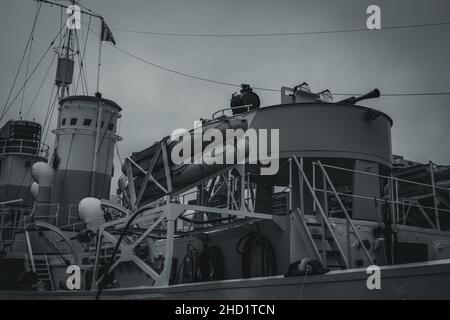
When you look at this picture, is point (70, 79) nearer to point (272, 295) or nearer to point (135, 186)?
point (135, 186)

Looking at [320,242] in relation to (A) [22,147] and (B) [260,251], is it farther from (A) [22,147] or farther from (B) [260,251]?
(A) [22,147]

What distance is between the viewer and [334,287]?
5902 mm

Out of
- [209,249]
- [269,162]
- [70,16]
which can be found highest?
[70,16]

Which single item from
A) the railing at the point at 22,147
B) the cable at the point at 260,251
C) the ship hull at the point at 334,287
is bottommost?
the ship hull at the point at 334,287

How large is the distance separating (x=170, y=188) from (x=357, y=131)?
3.94m

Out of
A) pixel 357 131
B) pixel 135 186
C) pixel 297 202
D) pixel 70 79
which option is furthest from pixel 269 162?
pixel 70 79

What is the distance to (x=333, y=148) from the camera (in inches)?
405

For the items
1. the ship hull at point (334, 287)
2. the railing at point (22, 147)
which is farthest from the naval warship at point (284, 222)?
the railing at point (22, 147)

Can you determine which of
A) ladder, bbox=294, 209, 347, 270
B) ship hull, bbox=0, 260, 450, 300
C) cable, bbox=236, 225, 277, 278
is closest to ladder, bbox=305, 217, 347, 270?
ladder, bbox=294, 209, 347, 270

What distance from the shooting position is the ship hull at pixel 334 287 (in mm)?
5070

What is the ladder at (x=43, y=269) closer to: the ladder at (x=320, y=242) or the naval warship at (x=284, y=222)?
the naval warship at (x=284, y=222)

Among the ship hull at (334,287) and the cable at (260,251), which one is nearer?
the ship hull at (334,287)

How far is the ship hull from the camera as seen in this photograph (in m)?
5.07
